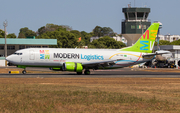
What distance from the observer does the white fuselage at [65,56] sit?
43438mm

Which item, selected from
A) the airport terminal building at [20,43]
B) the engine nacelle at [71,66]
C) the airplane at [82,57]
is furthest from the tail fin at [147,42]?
the airport terminal building at [20,43]

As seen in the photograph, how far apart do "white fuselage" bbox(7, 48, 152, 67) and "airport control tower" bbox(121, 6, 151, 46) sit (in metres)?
79.8

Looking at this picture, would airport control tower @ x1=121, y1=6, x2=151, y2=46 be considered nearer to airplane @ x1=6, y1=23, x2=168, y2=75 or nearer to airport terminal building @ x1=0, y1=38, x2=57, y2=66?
airport terminal building @ x1=0, y1=38, x2=57, y2=66

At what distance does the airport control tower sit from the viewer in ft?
415

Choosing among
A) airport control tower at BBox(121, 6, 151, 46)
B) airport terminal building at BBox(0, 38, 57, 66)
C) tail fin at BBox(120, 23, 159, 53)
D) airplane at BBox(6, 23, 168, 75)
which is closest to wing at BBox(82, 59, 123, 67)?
airplane at BBox(6, 23, 168, 75)

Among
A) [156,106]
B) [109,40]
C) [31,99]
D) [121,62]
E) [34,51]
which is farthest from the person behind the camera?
[109,40]

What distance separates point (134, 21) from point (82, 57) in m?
85.4

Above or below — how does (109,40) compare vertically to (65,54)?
above

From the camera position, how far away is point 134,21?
12712 cm

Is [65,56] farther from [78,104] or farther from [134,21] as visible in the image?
[134,21]

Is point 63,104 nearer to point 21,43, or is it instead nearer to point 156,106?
point 156,106

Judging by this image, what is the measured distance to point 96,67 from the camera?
A: 4647 centimetres

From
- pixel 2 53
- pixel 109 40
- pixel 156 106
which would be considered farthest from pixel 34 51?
pixel 109 40

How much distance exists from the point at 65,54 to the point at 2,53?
61.4 metres
